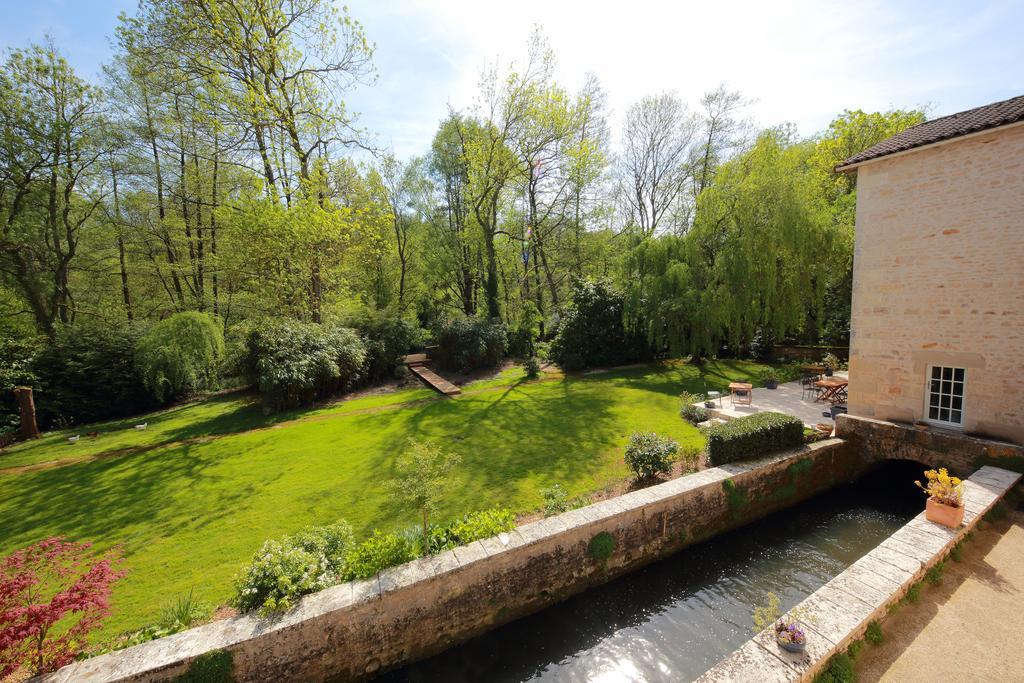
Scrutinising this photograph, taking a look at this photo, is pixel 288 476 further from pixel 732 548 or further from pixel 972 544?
pixel 972 544

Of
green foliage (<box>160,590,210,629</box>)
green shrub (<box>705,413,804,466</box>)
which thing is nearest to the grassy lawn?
green foliage (<box>160,590,210,629</box>)

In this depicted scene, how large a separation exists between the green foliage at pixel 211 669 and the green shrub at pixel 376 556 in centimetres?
128

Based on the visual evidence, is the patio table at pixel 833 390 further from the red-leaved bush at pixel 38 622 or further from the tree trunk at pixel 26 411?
the tree trunk at pixel 26 411

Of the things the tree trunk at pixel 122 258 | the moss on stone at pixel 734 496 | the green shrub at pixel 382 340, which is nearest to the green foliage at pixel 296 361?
the green shrub at pixel 382 340

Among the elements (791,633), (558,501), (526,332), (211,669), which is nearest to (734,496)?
(558,501)

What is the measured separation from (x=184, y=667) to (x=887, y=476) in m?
14.2

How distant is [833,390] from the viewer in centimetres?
1232

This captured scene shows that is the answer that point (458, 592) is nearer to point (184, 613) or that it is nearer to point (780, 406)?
point (184, 613)

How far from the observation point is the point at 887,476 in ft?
32.1

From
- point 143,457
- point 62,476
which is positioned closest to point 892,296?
point 143,457

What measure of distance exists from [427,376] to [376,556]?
42.9ft

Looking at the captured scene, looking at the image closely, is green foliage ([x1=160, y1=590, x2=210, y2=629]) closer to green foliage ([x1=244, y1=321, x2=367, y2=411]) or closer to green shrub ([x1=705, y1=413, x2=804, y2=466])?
green shrub ([x1=705, y1=413, x2=804, y2=466])

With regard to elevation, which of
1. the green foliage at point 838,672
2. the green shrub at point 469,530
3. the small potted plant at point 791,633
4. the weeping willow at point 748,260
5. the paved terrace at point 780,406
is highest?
the weeping willow at point 748,260

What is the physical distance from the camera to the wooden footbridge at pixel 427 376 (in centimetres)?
1570
